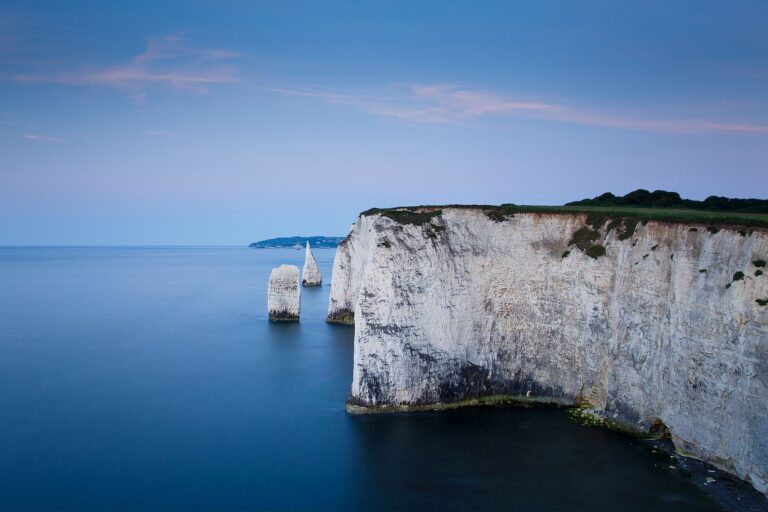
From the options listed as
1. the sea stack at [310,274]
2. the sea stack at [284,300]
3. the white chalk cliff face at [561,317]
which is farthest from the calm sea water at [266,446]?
the sea stack at [310,274]

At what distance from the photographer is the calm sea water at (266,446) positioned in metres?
20.6

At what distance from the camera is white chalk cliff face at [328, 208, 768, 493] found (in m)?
21.7

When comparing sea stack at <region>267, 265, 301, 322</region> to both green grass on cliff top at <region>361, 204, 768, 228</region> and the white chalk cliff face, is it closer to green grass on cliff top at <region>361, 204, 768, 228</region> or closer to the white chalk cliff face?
green grass on cliff top at <region>361, 204, 768, 228</region>

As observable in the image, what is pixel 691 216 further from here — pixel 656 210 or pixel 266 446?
pixel 266 446

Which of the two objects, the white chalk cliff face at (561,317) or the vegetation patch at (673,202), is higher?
the vegetation patch at (673,202)

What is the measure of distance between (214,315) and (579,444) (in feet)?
147

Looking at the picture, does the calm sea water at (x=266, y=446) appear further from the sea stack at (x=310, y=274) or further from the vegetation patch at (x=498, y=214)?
the sea stack at (x=310, y=274)

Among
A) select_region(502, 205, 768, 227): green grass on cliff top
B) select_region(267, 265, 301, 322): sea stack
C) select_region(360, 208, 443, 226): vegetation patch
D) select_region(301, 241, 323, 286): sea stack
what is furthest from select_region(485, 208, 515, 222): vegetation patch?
select_region(301, 241, 323, 286): sea stack

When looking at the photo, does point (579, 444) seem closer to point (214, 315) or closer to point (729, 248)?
point (729, 248)

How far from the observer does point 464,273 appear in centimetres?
3028

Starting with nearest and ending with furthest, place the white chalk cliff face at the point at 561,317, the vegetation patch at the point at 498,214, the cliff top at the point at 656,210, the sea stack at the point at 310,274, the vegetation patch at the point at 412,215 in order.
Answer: the white chalk cliff face at the point at 561,317 → the cliff top at the point at 656,210 → the vegetation patch at the point at 412,215 → the vegetation patch at the point at 498,214 → the sea stack at the point at 310,274

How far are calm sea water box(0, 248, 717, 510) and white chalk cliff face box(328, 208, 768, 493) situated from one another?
179 centimetres

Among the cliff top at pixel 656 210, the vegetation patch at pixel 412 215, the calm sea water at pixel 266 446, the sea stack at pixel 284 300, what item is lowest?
the calm sea water at pixel 266 446

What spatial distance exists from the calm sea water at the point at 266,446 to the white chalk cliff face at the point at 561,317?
5.87 ft
